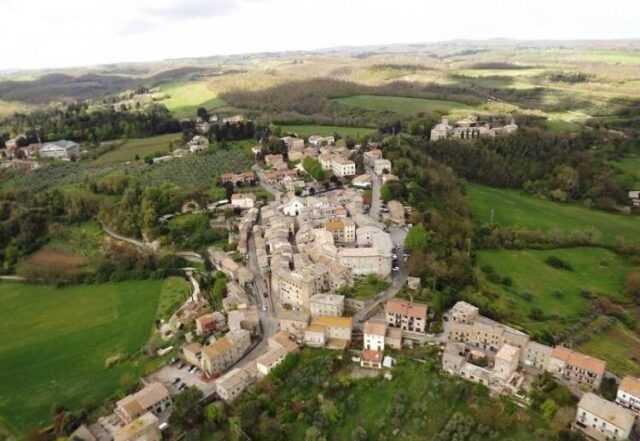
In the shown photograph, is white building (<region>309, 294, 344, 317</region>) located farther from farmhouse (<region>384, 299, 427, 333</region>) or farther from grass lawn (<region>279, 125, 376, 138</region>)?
grass lawn (<region>279, 125, 376, 138</region>)

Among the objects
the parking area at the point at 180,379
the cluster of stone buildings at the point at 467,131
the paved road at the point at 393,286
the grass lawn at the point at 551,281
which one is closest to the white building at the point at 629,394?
the grass lawn at the point at 551,281

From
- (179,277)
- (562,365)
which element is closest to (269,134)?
(179,277)

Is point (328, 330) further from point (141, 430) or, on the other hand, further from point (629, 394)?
point (629, 394)

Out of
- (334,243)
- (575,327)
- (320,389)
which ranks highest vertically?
(334,243)

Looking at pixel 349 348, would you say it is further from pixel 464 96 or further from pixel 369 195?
pixel 464 96

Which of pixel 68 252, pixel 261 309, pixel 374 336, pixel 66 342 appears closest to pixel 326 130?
pixel 68 252

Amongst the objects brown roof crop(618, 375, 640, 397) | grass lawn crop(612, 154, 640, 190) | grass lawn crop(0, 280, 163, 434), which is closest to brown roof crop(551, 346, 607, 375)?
brown roof crop(618, 375, 640, 397)

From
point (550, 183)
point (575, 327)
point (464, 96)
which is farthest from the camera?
point (464, 96)
